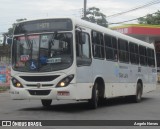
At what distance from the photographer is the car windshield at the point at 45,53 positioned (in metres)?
14.9

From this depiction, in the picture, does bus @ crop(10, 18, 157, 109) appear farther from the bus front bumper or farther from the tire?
the tire

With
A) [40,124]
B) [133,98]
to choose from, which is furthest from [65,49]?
[133,98]

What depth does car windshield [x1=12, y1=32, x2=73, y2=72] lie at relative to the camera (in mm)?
14867

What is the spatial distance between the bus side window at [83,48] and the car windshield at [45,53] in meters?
0.35

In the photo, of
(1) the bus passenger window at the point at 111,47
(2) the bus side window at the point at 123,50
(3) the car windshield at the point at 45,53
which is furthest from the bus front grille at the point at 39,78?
(2) the bus side window at the point at 123,50

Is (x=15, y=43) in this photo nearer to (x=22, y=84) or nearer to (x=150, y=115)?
(x=22, y=84)

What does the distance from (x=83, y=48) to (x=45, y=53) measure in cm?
135

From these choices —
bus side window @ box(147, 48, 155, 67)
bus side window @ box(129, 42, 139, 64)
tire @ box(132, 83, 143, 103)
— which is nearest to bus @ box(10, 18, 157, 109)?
bus side window @ box(129, 42, 139, 64)

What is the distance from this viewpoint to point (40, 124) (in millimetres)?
11320

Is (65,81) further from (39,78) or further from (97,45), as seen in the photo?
(97,45)

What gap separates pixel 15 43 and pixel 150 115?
16.8 feet

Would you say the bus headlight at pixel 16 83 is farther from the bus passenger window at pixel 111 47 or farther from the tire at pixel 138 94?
the tire at pixel 138 94

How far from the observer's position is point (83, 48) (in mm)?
15578

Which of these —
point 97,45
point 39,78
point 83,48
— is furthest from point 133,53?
point 39,78
